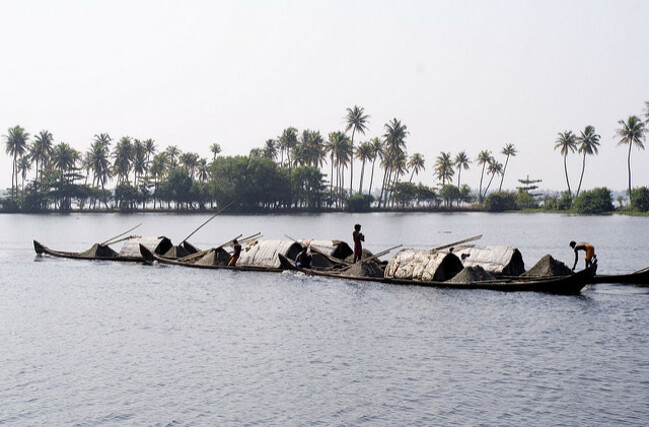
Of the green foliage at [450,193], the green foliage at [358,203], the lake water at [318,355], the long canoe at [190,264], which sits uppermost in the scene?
the green foliage at [450,193]

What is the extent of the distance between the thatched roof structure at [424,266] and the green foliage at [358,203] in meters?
145

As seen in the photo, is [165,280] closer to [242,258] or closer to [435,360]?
[242,258]

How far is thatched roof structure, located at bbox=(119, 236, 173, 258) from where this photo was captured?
54531mm

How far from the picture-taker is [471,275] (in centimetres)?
3562

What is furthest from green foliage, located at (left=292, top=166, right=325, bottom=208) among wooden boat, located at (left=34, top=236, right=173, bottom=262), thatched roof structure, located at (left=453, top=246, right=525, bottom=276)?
thatched roof structure, located at (left=453, top=246, right=525, bottom=276)

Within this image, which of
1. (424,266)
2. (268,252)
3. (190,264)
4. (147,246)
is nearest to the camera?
(424,266)

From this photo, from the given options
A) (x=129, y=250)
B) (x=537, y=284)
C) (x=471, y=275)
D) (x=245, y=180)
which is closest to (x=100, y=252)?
(x=129, y=250)

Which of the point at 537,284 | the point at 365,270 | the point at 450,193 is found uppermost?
the point at 450,193

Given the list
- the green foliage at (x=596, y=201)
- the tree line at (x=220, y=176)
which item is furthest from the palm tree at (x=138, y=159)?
the green foliage at (x=596, y=201)

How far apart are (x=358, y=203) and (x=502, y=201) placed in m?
38.3

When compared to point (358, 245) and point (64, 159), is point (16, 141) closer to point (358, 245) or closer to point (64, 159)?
point (64, 159)

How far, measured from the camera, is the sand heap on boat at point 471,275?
35562 millimetres

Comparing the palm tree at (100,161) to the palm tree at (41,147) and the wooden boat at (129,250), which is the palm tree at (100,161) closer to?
the palm tree at (41,147)

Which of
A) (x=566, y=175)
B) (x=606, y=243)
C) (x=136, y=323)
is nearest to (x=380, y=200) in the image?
(x=566, y=175)
